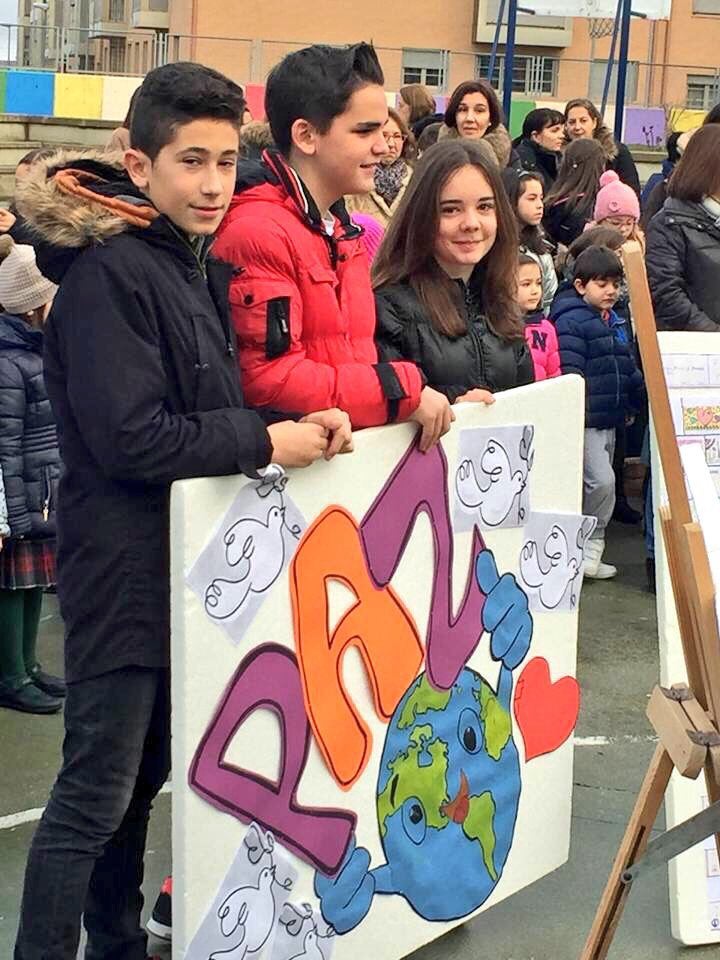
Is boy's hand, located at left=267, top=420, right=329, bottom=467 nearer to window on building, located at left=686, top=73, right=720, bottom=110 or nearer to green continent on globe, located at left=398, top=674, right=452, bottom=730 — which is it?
green continent on globe, located at left=398, top=674, right=452, bottom=730

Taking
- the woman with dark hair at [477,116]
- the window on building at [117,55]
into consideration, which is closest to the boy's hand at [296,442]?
the woman with dark hair at [477,116]

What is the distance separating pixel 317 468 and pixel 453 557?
483mm

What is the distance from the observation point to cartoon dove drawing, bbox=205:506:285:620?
2455mm

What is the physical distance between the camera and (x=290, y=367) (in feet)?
8.80

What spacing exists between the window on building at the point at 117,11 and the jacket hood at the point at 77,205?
124ft

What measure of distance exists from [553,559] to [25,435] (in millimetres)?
1879

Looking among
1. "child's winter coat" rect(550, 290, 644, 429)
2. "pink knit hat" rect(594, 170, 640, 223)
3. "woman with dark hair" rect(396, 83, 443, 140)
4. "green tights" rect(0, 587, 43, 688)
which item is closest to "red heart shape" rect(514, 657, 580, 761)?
"green tights" rect(0, 587, 43, 688)

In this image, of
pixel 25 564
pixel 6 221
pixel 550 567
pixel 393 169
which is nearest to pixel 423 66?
pixel 393 169

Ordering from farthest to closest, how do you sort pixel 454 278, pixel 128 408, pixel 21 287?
pixel 21 287
pixel 454 278
pixel 128 408

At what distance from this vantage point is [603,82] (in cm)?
2852

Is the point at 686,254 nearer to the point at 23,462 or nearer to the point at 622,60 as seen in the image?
the point at 23,462

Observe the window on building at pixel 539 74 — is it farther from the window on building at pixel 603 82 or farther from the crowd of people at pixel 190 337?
the crowd of people at pixel 190 337

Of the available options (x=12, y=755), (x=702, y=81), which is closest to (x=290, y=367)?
(x=12, y=755)

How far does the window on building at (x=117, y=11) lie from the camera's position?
38406 millimetres
